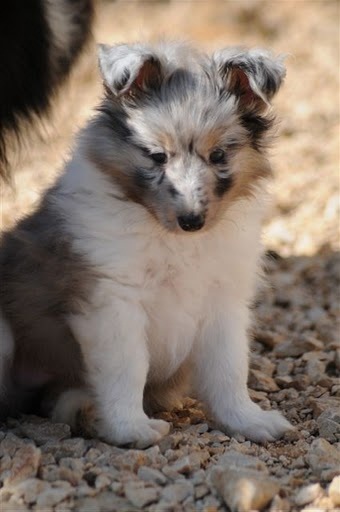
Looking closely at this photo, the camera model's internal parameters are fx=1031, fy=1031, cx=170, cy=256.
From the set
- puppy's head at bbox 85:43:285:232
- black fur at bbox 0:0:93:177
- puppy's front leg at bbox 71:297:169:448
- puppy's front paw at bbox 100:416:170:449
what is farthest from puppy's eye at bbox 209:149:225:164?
black fur at bbox 0:0:93:177

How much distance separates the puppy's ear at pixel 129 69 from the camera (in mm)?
3098

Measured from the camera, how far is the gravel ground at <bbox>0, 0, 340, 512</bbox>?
2.84 m

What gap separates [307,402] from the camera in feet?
12.4

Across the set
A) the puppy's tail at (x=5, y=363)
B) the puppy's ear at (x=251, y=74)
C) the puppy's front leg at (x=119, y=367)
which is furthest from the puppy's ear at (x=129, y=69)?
the puppy's tail at (x=5, y=363)

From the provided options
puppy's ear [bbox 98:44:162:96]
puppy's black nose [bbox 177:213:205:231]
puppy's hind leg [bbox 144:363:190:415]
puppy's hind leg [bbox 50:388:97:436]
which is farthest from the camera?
puppy's hind leg [bbox 144:363:190:415]

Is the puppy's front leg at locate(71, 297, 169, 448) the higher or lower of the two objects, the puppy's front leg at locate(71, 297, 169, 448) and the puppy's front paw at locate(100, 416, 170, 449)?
the higher

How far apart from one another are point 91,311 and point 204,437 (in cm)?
58

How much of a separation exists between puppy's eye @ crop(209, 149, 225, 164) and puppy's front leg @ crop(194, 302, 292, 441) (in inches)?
22.0

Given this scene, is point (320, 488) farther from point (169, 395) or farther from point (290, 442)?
point (169, 395)

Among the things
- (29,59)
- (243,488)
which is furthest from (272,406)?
(29,59)

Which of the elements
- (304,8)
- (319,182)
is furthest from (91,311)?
(304,8)

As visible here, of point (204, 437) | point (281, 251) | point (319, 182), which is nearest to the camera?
Answer: point (204, 437)

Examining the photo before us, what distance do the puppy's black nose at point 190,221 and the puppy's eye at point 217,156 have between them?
0.66 ft

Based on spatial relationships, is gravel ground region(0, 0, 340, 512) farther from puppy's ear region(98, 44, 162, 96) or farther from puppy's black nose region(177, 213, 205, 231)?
puppy's ear region(98, 44, 162, 96)
